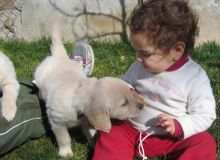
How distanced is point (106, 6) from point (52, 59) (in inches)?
55.0

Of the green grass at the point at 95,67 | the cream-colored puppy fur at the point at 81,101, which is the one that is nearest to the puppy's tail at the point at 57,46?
the cream-colored puppy fur at the point at 81,101

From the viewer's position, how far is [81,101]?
3.11 metres

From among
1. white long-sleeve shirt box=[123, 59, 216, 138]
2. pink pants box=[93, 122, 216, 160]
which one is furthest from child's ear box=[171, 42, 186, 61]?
pink pants box=[93, 122, 216, 160]

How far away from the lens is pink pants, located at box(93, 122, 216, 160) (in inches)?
123

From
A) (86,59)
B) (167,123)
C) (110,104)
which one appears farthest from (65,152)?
(86,59)

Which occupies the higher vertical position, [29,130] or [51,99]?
[51,99]

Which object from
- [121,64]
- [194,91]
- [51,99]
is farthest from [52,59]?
[194,91]

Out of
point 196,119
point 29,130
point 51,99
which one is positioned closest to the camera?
point 196,119

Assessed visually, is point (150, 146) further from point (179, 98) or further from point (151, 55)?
point (151, 55)

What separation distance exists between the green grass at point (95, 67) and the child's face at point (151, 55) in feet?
2.46

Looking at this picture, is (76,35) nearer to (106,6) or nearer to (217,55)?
(106,6)

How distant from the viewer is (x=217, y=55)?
4.71 m

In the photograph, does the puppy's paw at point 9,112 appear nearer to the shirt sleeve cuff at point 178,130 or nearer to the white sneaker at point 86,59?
the white sneaker at point 86,59

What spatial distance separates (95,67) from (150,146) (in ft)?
5.36
